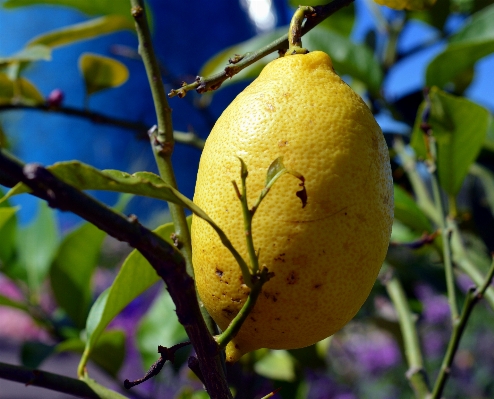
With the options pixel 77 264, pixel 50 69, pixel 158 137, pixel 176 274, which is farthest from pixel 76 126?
pixel 176 274

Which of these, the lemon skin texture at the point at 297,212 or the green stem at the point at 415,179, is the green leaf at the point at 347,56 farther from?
the lemon skin texture at the point at 297,212

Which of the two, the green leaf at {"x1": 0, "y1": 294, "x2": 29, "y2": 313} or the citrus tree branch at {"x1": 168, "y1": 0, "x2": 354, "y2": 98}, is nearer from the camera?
the citrus tree branch at {"x1": 168, "y1": 0, "x2": 354, "y2": 98}

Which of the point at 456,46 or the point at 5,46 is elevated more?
the point at 5,46

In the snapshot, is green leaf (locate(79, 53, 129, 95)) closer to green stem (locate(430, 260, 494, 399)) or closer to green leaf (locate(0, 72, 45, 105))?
green leaf (locate(0, 72, 45, 105))

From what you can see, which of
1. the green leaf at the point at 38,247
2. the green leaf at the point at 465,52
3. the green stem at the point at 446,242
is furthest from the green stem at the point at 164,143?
the green leaf at the point at 38,247

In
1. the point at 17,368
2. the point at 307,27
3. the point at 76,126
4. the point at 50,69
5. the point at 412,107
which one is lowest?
the point at 17,368

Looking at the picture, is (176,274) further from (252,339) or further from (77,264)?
(77,264)

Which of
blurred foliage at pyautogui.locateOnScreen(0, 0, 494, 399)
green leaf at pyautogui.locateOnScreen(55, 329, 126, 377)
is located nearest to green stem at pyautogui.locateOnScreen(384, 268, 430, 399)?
blurred foliage at pyautogui.locateOnScreen(0, 0, 494, 399)
